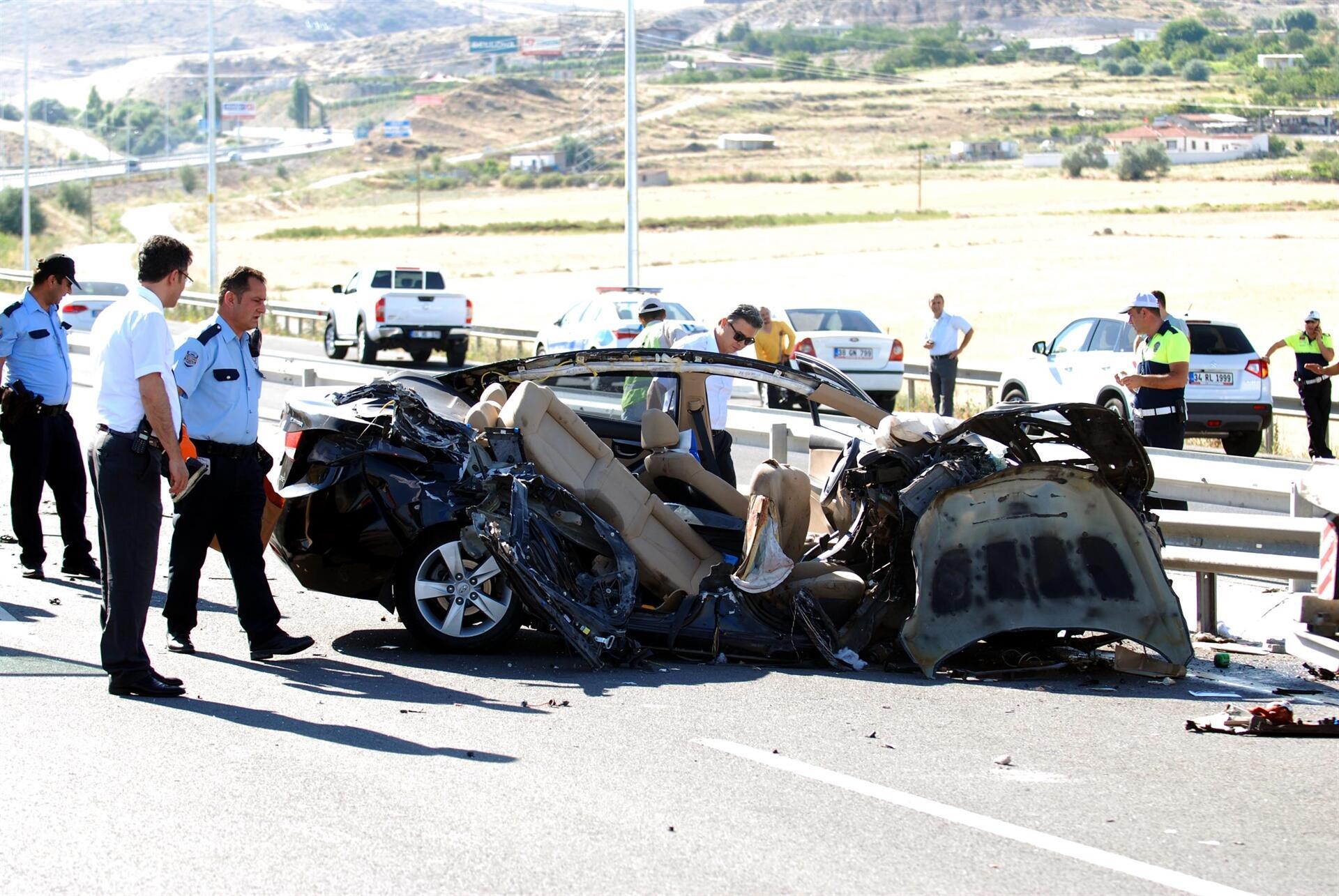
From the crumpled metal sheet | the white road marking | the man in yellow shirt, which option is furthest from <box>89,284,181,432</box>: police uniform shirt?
the man in yellow shirt

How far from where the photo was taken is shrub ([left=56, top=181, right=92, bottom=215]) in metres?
104

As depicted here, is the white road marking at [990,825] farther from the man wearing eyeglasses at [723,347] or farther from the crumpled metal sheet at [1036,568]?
the man wearing eyeglasses at [723,347]

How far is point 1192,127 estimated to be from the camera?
158 meters

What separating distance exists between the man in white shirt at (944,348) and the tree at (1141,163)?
354 ft

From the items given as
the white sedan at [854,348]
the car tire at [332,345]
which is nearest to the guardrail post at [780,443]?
the white sedan at [854,348]

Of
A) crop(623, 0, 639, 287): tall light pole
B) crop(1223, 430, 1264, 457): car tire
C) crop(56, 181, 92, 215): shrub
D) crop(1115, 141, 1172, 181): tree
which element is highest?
crop(1115, 141, 1172, 181): tree

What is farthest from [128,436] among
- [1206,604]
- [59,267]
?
[1206,604]

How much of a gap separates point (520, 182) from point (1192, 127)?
221 ft

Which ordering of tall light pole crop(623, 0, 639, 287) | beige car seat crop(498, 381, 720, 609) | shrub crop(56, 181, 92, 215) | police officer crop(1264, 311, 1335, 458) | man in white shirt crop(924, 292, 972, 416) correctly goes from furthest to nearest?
shrub crop(56, 181, 92, 215) → tall light pole crop(623, 0, 639, 287) → man in white shirt crop(924, 292, 972, 416) → police officer crop(1264, 311, 1335, 458) → beige car seat crop(498, 381, 720, 609)

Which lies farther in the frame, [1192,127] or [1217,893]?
[1192,127]

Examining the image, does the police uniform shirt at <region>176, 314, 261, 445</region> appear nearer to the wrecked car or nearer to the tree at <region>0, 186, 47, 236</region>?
the wrecked car

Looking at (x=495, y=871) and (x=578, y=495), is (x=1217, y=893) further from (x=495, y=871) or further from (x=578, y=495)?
(x=578, y=495)

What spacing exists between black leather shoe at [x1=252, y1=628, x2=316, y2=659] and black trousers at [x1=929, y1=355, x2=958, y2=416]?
47.6ft

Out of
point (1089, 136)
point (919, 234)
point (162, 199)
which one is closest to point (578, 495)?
point (919, 234)
